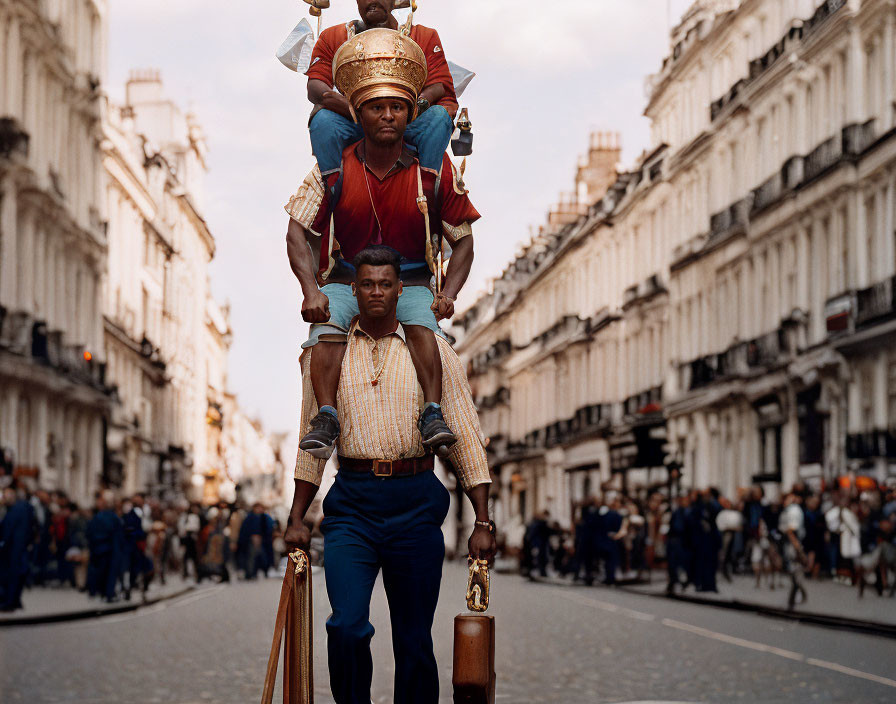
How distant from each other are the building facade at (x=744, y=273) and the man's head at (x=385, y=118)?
95.3ft

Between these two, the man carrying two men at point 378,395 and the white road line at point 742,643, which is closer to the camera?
the man carrying two men at point 378,395

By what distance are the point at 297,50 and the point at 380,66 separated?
2.04ft

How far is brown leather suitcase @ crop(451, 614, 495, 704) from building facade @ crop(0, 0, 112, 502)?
30579 mm

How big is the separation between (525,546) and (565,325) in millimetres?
34744

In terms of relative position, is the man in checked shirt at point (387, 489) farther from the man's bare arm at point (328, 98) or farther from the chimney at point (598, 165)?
the chimney at point (598, 165)

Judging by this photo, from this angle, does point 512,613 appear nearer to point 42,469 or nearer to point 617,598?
point 617,598

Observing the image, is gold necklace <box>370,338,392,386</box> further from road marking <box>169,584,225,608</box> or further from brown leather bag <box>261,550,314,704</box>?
road marking <box>169,584,225,608</box>

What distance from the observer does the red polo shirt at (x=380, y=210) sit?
5.75 m

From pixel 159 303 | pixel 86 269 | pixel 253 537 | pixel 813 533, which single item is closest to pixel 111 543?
pixel 253 537

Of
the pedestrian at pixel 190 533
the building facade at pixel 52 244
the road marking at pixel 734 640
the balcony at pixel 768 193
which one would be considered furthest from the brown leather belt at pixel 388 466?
the balcony at pixel 768 193

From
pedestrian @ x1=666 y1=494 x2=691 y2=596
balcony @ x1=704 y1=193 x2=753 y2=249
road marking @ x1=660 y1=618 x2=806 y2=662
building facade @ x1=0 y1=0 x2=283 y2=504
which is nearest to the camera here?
road marking @ x1=660 y1=618 x2=806 y2=662

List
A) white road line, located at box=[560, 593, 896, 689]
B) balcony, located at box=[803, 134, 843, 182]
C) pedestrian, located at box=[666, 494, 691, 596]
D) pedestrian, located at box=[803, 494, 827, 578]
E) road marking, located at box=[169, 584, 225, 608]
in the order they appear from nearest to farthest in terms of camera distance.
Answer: white road line, located at box=[560, 593, 896, 689], road marking, located at box=[169, 584, 225, 608], pedestrian, located at box=[666, 494, 691, 596], pedestrian, located at box=[803, 494, 827, 578], balcony, located at box=[803, 134, 843, 182]

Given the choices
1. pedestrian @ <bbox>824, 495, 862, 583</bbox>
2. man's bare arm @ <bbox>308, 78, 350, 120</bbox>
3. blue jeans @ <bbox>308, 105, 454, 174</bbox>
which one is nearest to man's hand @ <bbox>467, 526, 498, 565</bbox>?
blue jeans @ <bbox>308, 105, 454, 174</bbox>

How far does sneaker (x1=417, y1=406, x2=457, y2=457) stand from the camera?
213 inches
